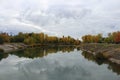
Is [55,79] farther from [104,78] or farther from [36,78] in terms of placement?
[104,78]

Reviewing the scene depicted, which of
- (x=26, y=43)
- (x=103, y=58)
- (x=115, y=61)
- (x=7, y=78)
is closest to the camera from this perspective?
(x=7, y=78)

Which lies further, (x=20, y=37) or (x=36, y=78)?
(x=20, y=37)

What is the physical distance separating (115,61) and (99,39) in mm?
135394

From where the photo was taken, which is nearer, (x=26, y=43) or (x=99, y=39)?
(x=26, y=43)

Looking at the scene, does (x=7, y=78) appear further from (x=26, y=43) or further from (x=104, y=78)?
(x=26, y=43)

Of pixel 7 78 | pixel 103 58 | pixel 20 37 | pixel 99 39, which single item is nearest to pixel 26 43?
pixel 20 37

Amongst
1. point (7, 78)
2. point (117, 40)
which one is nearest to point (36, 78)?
point (7, 78)

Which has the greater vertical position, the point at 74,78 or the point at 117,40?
the point at 117,40

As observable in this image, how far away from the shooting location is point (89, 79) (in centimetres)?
3781

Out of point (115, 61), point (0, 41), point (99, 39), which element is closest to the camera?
point (115, 61)

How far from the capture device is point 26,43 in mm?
169750

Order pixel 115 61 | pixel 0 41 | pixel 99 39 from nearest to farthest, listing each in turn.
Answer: pixel 115 61, pixel 0 41, pixel 99 39

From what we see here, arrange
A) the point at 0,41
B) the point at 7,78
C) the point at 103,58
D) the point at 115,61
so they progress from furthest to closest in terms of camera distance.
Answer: the point at 0,41 < the point at 103,58 < the point at 115,61 < the point at 7,78

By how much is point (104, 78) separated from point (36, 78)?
1292 cm
